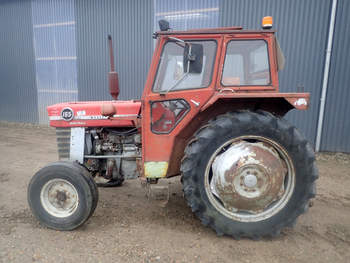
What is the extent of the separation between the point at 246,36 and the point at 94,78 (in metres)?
6.82

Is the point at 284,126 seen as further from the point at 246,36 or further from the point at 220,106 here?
the point at 246,36

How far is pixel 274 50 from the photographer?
2586mm

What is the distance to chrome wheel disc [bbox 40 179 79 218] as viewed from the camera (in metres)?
2.67

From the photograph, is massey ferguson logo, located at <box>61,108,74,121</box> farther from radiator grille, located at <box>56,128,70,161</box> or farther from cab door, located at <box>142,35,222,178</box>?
cab door, located at <box>142,35,222,178</box>

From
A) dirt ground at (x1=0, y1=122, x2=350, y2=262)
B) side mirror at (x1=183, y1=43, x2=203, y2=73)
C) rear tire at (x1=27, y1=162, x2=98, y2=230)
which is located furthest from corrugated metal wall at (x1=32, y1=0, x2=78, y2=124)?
side mirror at (x1=183, y1=43, x2=203, y2=73)

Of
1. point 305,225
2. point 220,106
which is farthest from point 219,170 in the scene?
point 305,225

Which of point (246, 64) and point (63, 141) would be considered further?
point (63, 141)

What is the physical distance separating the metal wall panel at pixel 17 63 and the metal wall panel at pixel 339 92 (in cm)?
952

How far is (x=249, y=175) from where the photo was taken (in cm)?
243

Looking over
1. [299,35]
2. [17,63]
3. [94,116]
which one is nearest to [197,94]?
[94,116]

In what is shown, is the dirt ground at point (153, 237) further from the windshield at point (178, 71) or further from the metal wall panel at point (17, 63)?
the metal wall panel at point (17, 63)

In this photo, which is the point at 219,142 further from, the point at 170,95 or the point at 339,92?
the point at 339,92

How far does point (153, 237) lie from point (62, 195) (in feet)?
3.49

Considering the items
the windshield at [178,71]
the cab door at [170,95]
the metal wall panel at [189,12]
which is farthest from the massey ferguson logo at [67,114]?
the metal wall panel at [189,12]
